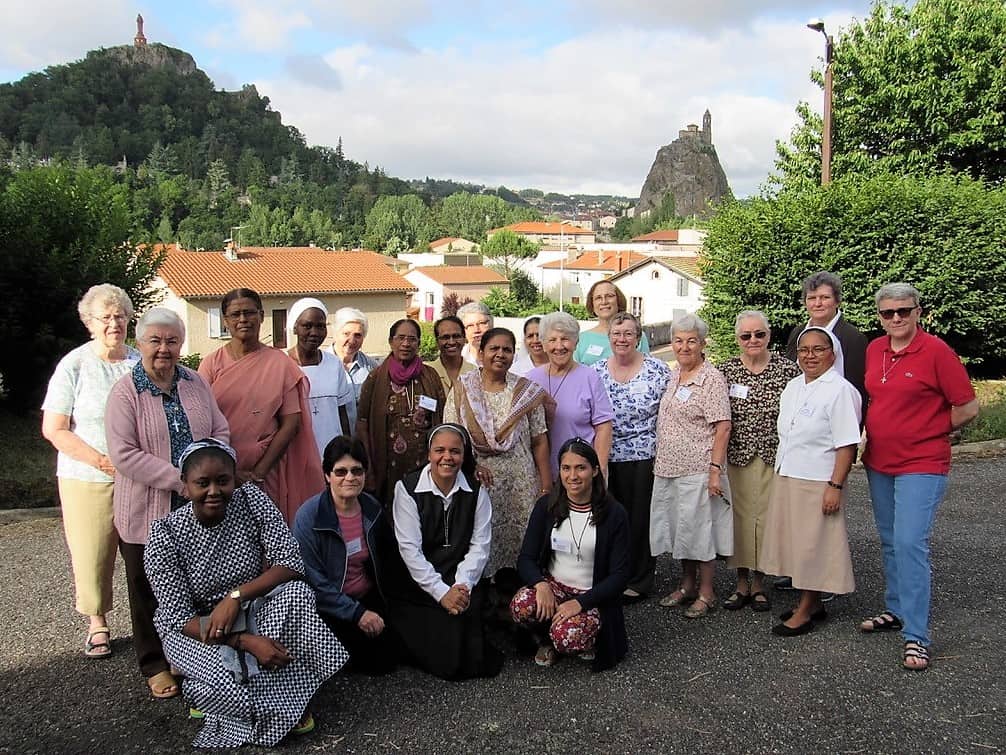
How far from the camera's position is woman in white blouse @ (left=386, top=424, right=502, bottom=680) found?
382 cm

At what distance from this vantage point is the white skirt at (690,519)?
4582 millimetres

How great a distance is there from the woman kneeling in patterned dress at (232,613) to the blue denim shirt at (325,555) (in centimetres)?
28

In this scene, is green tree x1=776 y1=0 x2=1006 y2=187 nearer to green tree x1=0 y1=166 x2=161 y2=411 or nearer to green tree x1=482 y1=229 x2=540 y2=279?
green tree x1=0 y1=166 x2=161 y2=411

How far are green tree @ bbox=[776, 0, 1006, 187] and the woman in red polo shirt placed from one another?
1314 centimetres

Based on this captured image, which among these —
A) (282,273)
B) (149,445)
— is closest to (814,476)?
(149,445)

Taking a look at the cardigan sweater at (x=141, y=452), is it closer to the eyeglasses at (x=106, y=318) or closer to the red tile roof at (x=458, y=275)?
the eyeglasses at (x=106, y=318)

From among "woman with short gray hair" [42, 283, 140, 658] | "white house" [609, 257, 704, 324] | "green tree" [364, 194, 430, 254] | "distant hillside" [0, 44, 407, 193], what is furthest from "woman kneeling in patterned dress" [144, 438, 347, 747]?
"distant hillside" [0, 44, 407, 193]

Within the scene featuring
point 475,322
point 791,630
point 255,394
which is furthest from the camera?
point 475,322

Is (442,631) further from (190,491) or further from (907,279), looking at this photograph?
(907,279)

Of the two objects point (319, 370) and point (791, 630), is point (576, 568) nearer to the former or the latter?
point (791, 630)

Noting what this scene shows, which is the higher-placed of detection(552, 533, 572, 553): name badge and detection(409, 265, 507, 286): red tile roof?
detection(552, 533, 572, 553): name badge

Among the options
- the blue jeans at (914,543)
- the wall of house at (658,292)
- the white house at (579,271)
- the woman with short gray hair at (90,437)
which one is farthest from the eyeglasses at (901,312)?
the white house at (579,271)

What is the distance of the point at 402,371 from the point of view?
4570 mm

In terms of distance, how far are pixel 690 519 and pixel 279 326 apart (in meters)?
41.9
